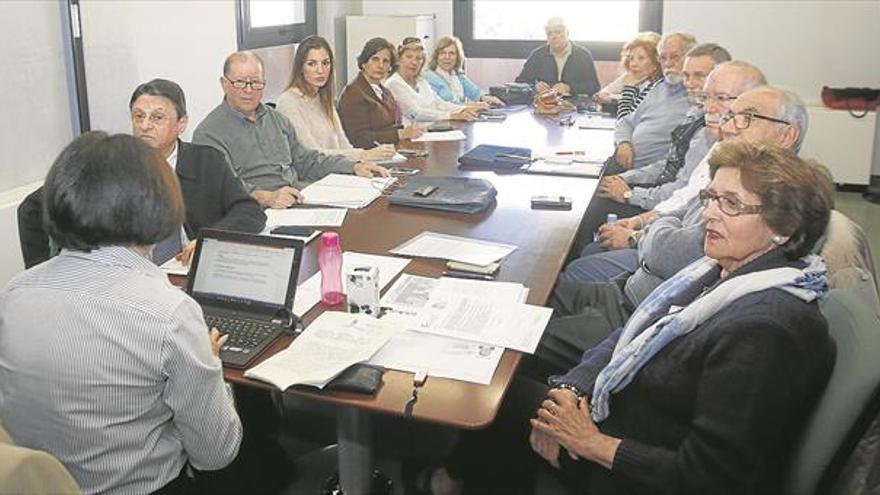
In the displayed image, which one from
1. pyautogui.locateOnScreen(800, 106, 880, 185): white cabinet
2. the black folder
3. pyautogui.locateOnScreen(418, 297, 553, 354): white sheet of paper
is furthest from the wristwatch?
pyautogui.locateOnScreen(800, 106, 880, 185): white cabinet

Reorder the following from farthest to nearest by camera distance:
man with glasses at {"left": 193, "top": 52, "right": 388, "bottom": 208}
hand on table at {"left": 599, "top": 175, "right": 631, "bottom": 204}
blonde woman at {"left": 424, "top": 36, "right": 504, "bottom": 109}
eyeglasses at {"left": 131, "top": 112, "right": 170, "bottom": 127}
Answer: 1. blonde woman at {"left": 424, "top": 36, "right": 504, "bottom": 109}
2. hand on table at {"left": 599, "top": 175, "right": 631, "bottom": 204}
3. man with glasses at {"left": 193, "top": 52, "right": 388, "bottom": 208}
4. eyeglasses at {"left": 131, "top": 112, "right": 170, "bottom": 127}

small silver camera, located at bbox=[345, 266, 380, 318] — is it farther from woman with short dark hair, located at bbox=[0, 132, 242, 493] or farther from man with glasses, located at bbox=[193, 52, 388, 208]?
man with glasses, located at bbox=[193, 52, 388, 208]

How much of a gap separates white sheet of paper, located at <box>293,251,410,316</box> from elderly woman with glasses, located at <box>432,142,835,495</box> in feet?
1.72

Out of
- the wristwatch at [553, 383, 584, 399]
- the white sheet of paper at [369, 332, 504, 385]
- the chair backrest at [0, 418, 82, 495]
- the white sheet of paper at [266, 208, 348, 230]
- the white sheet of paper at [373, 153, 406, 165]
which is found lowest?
the wristwatch at [553, 383, 584, 399]

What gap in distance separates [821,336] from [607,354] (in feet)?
1.95

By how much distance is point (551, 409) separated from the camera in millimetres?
1740

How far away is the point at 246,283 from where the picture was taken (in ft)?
5.88

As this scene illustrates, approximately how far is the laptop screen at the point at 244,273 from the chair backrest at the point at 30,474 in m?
0.88

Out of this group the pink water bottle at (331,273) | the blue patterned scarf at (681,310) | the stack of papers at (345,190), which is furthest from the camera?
the stack of papers at (345,190)

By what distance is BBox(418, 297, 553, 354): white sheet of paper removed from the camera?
1.71 m

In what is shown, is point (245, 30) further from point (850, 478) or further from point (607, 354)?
point (850, 478)

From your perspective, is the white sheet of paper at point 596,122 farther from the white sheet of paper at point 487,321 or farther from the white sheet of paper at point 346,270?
the white sheet of paper at point 487,321

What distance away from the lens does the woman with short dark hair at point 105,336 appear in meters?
1.30

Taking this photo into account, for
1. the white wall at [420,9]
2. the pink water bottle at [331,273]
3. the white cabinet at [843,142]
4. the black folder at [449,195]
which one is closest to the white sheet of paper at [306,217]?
the black folder at [449,195]
